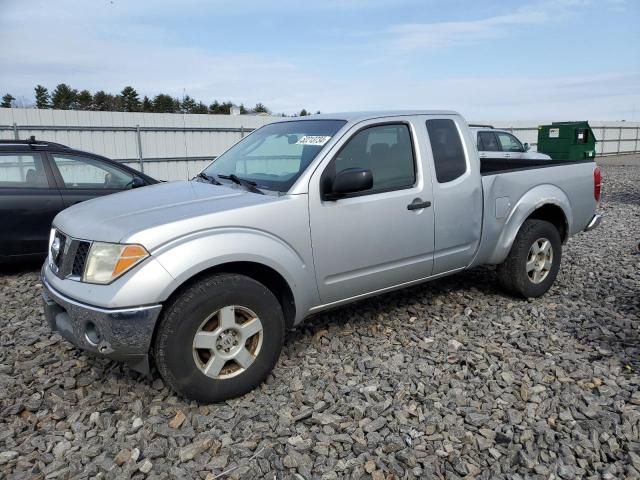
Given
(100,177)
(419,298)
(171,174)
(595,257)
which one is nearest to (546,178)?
(419,298)

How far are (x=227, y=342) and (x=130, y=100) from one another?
66.1 m

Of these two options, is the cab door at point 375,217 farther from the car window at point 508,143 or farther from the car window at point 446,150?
the car window at point 508,143

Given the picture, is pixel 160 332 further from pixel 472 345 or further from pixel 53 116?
pixel 53 116

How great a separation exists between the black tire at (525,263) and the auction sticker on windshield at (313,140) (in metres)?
2.17

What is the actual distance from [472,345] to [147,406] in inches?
92.8

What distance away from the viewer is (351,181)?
327 centimetres

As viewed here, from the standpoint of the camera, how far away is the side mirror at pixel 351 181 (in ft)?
10.7

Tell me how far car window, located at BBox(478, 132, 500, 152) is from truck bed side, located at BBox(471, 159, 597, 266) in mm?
7877

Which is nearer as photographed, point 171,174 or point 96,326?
point 96,326

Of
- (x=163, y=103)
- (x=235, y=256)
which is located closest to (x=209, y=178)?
(x=235, y=256)

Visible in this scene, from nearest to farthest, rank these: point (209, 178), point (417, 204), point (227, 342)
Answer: point (227, 342) → point (417, 204) → point (209, 178)

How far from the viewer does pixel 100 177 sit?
250 inches

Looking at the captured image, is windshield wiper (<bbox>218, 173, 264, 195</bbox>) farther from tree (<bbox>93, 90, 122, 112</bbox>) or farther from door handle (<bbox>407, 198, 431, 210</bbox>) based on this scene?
tree (<bbox>93, 90, 122, 112</bbox>)

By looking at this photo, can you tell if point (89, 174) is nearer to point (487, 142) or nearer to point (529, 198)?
point (529, 198)
